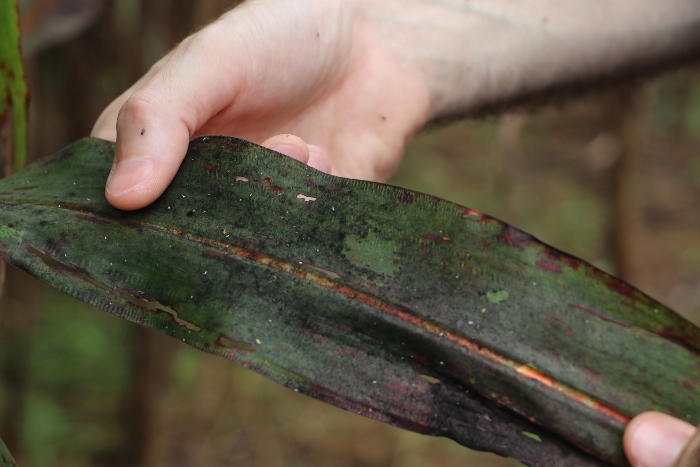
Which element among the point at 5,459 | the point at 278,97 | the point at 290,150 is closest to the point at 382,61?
the point at 278,97

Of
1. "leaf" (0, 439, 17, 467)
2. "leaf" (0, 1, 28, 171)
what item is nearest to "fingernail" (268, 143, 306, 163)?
"leaf" (0, 1, 28, 171)

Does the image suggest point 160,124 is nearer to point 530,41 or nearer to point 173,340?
point 530,41

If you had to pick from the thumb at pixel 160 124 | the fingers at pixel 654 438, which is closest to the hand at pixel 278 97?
the thumb at pixel 160 124

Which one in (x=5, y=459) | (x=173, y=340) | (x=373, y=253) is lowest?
(x=173, y=340)

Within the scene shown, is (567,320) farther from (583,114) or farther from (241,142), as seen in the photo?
(583,114)

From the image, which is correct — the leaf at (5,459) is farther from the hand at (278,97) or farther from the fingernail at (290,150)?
the fingernail at (290,150)

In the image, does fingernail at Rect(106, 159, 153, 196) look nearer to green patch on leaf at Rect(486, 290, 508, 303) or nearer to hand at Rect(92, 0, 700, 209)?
hand at Rect(92, 0, 700, 209)
